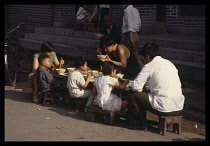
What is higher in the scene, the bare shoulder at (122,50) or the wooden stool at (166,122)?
the bare shoulder at (122,50)

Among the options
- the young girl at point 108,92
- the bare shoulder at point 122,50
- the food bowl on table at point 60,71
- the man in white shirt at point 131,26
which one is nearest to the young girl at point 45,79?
the food bowl on table at point 60,71

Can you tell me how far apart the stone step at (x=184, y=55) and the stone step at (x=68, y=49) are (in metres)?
2.77

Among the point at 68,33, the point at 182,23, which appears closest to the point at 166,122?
the point at 182,23

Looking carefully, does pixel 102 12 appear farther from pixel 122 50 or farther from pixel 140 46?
pixel 122 50

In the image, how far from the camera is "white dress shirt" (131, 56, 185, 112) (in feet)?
23.6

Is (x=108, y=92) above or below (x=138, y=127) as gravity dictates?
above

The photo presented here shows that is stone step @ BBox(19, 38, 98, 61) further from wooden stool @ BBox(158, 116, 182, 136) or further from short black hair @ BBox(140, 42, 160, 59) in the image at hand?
wooden stool @ BBox(158, 116, 182, 136)

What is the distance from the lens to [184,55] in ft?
39.9

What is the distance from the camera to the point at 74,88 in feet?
28.3

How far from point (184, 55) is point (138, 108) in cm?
510

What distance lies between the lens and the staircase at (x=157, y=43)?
11.6m

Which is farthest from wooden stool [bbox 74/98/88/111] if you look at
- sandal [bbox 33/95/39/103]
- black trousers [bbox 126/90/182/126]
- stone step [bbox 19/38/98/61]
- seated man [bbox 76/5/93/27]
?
seated man [bbox 76/5/93/27]

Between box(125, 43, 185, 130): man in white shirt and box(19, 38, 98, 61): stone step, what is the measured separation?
7248 mm

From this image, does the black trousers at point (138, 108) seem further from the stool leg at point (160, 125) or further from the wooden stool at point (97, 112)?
the wooden stool at point (97, 112)
